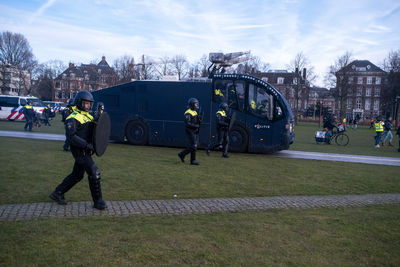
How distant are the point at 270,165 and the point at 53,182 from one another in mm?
6691

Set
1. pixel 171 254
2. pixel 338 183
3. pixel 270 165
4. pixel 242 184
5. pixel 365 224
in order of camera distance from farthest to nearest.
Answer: pixel 270 165 < pixel 338 183 < pixel 242 184 < pixel 365 224 < pixel 171 254

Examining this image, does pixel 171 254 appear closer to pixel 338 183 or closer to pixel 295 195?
pixel 295 195

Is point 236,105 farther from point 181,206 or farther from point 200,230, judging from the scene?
point 200,230

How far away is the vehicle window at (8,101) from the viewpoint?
3102cm

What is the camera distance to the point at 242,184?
780 centimetres

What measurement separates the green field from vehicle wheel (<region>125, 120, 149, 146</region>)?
685 cm

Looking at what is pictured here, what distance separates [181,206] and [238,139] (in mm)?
8373

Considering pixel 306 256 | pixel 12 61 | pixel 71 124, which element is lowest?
pixel 306 256

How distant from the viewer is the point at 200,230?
182 inches

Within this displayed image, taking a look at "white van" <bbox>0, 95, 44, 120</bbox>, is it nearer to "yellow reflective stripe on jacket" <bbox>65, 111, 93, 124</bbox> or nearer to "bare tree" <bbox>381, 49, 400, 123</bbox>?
"yellow reflective stripe on jacket" <bbox>65, 111, 93, 124</bbox>

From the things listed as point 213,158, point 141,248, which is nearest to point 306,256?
point 141,248

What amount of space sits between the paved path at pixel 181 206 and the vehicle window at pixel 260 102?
687 centimetres

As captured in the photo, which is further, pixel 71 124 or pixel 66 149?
pixel 66 149

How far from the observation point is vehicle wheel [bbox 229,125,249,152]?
1380 cm
